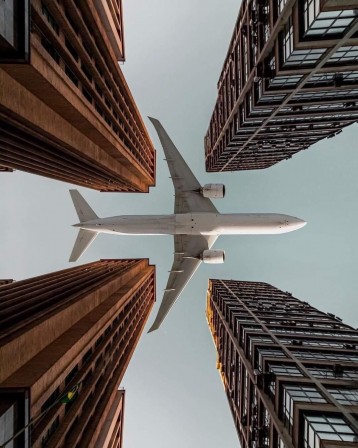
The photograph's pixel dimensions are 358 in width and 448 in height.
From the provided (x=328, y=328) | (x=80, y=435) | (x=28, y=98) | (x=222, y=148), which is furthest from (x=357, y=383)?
(x=222, y=148)

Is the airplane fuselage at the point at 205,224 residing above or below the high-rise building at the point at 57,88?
below

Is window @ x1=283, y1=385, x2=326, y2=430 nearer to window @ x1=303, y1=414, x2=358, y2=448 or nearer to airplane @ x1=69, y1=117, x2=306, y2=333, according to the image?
window @ x1=303, y1=414, x2=358, y2=448

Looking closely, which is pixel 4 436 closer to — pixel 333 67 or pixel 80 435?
pixel 80 435

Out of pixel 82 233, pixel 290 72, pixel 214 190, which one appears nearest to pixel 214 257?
pixel 214 190

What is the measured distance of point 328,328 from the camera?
4638 cm

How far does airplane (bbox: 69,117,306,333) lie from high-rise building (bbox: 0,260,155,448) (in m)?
11.0

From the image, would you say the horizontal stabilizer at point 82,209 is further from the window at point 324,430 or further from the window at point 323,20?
the window at point 324,430

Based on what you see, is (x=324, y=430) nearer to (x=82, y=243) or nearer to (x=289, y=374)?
(x=289, y=374)

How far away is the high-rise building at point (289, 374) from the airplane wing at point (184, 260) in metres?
11.1

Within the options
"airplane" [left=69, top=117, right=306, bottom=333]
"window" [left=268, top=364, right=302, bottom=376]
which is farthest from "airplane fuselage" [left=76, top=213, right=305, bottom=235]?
"window" [left=268, top=364, right=302, bottom=376]

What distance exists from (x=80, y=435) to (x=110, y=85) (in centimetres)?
4538

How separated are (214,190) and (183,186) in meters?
4.89

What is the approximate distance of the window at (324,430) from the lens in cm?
2114

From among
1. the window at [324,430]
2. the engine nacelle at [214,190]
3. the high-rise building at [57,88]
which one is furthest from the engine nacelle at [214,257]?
the high-rise building at [57,88]
